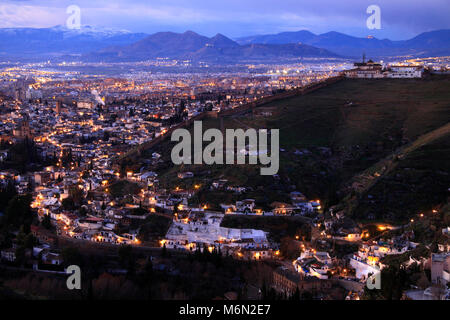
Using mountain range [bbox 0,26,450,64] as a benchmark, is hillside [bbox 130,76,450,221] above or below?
below

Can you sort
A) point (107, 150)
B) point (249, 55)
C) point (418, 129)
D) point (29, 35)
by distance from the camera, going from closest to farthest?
point (418, 129), point (107, 150), point (29, 35), point (249, 55)

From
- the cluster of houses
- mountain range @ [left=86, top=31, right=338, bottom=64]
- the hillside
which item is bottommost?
the cluster of houses

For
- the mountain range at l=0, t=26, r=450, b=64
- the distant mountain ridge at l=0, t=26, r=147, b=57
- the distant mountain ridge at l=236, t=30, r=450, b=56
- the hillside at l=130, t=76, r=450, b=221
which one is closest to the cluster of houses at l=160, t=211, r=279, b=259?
the hillside at l=130, t=76, r=450, b=221


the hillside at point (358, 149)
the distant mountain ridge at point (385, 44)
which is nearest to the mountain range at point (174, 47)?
→ the distant mountain ridge at point (385, 44)

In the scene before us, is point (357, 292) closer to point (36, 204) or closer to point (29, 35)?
point (36, 204)

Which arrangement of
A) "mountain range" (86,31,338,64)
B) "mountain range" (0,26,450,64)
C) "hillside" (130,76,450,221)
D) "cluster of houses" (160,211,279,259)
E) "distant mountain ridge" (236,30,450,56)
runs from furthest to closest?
"mountain range" (86,31,338,64), "mountain range" (0,26,450,64), "distant mountain ridge" (236,30,450,56), "hillside" (130,76,450,221), "cluster of houses" (160,211,279,259)

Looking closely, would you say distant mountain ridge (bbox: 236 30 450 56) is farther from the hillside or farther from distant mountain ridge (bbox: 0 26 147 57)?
distant mountain ridge (bbox: 0 26 147 57)

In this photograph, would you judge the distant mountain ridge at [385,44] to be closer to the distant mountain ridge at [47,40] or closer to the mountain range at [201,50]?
the mountain range at [201,50]
